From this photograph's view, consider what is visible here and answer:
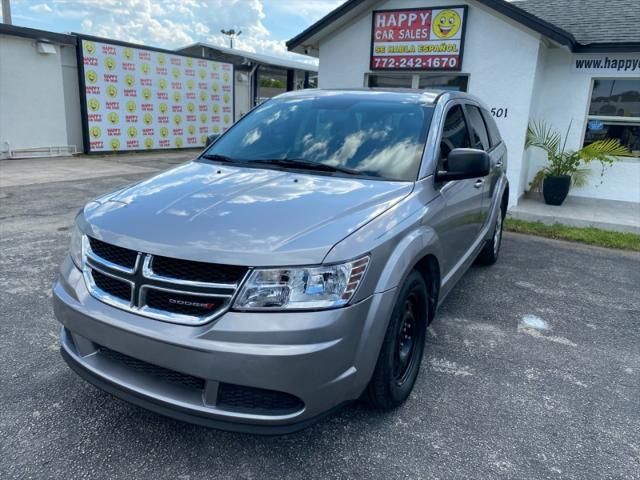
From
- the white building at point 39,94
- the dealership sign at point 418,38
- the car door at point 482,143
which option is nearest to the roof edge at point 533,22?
the dealership sign at point 418,38

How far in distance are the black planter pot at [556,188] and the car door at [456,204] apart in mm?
5473

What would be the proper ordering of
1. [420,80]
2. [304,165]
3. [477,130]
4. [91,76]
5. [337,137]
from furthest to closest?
[91,76] < [420,80] < [477,130] < [337,137] < [304,165]

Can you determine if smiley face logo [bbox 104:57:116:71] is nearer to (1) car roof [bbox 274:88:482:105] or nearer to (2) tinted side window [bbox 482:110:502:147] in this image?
(1) car roof [bbox 274:88:482:105]

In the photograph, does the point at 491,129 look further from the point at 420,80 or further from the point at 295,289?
the point at 420,80

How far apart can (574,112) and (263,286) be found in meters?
9.19

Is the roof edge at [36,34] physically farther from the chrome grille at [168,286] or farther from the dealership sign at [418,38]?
the chrome grille at [168,286]

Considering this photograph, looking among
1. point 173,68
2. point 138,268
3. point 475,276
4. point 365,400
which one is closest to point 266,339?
point 138,268

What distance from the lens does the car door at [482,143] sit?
438cm

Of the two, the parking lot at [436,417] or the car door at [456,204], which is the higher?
the car door at [456,204]

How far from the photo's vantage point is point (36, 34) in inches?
507

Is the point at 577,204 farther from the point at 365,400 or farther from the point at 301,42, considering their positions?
the point at 365,400

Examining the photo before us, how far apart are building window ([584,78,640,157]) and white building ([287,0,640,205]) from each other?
0.02m

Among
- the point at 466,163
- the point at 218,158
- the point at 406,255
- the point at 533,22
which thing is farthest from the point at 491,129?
the point at 533,22

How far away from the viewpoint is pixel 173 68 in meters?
16.4
